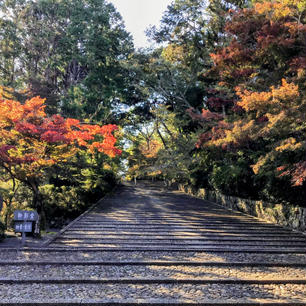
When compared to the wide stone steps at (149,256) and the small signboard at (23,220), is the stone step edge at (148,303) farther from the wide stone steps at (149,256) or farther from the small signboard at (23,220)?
the small signboard at (23,220)

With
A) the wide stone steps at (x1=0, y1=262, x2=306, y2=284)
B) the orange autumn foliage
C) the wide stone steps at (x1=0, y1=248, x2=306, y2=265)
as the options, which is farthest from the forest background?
the wide stone steps at (x1=0, y1=262, x2=306, y2=284)

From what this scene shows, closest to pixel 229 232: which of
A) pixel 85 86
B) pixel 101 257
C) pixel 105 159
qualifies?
pixel 101 257

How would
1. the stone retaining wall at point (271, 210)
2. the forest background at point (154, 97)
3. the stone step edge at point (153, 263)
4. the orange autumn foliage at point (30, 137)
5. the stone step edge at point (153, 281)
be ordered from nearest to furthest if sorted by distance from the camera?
the stone step edge at point (153, 281)
the stone step edge at point (153, 263)
the orange autumn foliage at point (30, 137)
the forest background at point (154, 97)
the stone retaining wall at point (271, 210)

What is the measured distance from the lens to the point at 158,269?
14.9ft

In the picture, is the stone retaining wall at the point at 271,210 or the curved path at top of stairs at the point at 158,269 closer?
the curved path at top of stairs at the point at 158,269

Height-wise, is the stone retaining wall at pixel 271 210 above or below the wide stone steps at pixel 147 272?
above

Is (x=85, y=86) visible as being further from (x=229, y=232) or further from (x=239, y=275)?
(x=239, y=275)

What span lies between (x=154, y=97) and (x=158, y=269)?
13506 millimetres

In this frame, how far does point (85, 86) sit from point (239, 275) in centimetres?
1365

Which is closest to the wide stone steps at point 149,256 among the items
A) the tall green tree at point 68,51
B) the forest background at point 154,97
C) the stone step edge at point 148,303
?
the stone step edge at point 148,303

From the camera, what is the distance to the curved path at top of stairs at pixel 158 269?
3.51 m

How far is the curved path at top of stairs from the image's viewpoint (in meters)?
A: 3.51

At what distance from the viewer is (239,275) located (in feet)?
14.1

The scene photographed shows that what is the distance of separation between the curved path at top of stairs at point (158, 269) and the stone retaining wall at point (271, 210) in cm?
81
